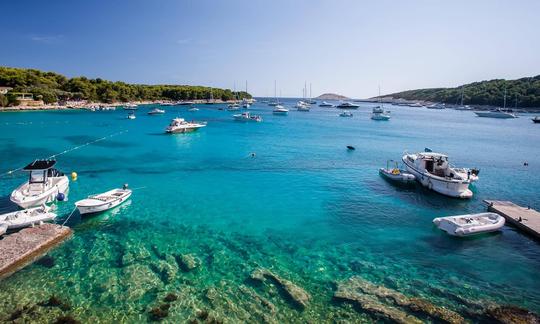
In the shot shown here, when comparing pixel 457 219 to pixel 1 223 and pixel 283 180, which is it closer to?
pixel 283 180

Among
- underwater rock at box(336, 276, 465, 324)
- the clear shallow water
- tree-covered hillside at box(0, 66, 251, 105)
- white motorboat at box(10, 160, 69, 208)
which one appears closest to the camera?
underwater rock at box(336, 276, 465, 324)

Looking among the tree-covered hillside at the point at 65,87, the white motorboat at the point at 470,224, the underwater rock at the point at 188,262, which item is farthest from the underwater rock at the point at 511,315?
the tree-covered hillside at the point at 65,87

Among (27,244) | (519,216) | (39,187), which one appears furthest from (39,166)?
(519,216)

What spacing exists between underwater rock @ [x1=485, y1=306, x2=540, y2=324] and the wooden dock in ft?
32.3

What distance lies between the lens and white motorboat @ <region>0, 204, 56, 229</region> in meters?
19.0

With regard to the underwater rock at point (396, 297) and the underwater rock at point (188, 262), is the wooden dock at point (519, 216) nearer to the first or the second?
the underwater rock at point (396, 297)

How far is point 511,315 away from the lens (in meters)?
12.9

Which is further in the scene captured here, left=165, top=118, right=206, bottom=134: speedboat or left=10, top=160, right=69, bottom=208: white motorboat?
left=165, top=118, right=206, bottom=134: speedboat

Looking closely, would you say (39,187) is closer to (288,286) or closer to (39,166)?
(39,166)

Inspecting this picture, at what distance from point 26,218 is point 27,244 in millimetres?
3389

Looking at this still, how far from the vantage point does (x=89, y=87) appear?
154m

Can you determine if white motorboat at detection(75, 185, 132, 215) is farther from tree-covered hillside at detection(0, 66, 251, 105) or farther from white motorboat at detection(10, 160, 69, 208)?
tree-covered hillside at detection(0, 66, 251, 105)

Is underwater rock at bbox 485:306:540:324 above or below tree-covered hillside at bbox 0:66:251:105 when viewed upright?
below

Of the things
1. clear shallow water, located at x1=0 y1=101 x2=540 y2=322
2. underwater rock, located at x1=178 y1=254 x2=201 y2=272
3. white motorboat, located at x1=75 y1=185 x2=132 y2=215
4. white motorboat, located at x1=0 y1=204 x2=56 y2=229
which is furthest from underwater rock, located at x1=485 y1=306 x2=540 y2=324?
white motorboat, located at x1=0 y1=204 x2=56 y2=229
